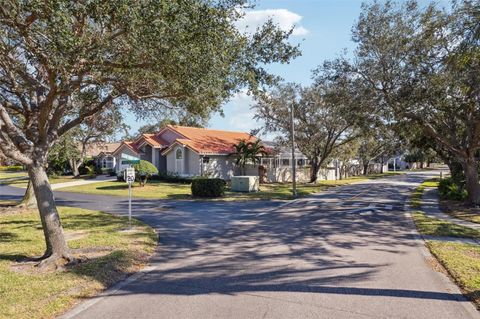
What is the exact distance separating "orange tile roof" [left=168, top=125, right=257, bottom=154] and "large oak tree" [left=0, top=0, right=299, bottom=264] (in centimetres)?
2497

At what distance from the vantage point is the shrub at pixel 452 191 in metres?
23.4

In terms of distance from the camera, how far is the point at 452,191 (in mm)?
24297

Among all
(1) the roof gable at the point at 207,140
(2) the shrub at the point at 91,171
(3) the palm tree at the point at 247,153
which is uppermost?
(1) the roof gable at the point at 207,140

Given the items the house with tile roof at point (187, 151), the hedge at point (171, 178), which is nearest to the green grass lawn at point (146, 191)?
the hedge at point (171, 178)

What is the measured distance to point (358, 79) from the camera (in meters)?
22.0

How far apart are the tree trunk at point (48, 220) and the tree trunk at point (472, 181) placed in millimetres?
18785

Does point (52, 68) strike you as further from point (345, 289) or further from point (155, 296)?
point (345, 289)

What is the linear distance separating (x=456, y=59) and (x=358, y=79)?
1144 centimetres

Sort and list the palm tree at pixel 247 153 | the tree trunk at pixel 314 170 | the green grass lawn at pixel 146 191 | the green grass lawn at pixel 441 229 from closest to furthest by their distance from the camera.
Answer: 1. the green grass lawn at pixel 441 229
2. the green grass lawn at pixel 146 191
3. the palm tree at pixel 247 153
4. the tree trunk at pixel 314 170

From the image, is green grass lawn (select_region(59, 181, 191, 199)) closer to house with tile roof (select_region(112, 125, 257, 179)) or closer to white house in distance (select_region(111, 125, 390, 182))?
house with tile roof (select_region(112, 125, 257, 179))

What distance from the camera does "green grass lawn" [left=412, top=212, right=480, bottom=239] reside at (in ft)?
41.8

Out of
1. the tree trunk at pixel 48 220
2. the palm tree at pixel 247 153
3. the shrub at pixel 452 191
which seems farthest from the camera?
the palm tree at pixel 247 153

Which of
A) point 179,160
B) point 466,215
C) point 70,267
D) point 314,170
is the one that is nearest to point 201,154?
point 179,160

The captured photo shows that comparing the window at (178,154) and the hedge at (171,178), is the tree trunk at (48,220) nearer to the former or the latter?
the hedge at (171,178)
